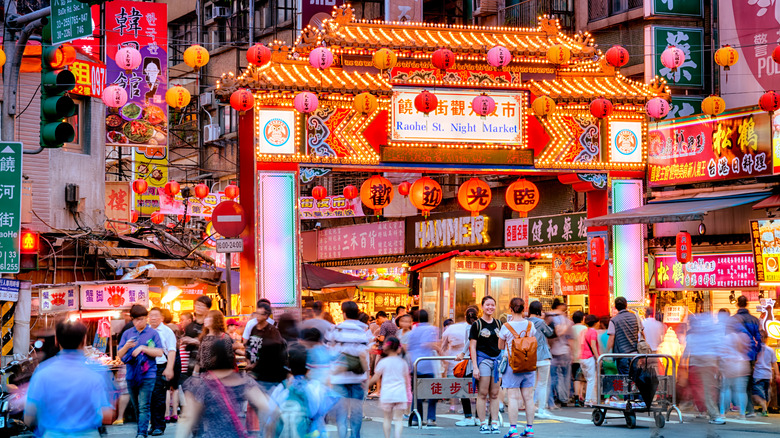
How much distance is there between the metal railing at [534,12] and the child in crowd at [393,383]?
18.5m

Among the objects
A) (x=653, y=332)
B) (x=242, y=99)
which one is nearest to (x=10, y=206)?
(x=242, y=99)

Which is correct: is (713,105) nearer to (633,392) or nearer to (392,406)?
(633,392)

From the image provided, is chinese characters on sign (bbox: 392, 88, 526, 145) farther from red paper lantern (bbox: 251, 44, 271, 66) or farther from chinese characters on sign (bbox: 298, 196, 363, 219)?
chinese characters on sign (bbox: 298, 196, 363, 219)

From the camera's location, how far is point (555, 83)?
23.0 meters

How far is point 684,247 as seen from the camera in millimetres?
21938

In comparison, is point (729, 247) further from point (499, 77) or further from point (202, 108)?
point (202, 108)

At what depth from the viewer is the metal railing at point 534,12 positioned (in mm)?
28906

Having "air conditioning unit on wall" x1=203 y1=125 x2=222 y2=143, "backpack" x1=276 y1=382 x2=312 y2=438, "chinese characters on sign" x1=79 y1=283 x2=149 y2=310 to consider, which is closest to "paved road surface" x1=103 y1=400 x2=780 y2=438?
"chinese characters on sign" x1=79 y1=283 x2=149 y2=310

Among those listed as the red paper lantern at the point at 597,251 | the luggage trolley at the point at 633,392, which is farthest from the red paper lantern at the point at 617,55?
the luggage trolley at the point at 633,392

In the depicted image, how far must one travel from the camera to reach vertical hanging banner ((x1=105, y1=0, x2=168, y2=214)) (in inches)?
971

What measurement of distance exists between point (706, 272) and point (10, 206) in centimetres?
1474

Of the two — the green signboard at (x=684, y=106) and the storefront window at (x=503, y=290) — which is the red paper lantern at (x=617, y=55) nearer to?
the green signboard at (x=684, y=106)

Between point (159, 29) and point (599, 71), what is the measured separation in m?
10.8

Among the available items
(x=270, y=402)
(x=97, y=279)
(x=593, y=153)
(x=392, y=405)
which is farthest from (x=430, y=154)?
(x=270, y=402)
